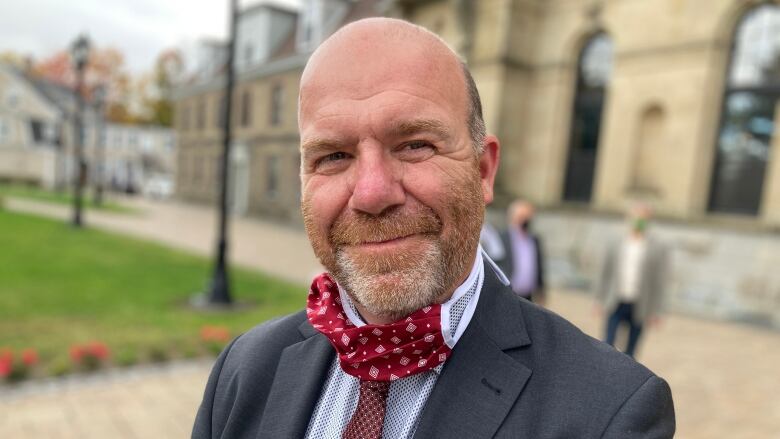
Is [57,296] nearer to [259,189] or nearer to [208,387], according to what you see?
[208,387]

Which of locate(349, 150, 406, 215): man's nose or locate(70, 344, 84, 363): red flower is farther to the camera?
locate(70, 344, 84, 363): red flower

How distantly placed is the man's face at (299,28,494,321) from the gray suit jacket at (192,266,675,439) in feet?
0.63

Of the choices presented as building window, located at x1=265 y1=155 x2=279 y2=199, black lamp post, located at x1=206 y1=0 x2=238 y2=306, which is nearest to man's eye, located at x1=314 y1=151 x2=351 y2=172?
black lamp post, located at x1=206 y1=0 x2=238 y2=306

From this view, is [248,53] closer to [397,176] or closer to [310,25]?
[310,25]

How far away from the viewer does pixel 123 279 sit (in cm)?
1066

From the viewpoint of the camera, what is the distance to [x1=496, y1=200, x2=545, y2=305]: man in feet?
20.6

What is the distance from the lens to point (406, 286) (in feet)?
4.36

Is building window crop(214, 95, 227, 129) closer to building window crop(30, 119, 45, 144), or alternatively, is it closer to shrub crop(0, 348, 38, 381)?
building window crop(30, 119, 45, 144)

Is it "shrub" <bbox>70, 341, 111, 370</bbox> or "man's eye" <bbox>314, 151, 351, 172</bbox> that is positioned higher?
"man's eye" <bbox>314, 151, 351, 172</bbox>

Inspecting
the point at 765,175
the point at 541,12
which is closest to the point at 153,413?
the point at 765,175

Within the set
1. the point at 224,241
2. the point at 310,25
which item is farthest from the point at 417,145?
the point at 310,25

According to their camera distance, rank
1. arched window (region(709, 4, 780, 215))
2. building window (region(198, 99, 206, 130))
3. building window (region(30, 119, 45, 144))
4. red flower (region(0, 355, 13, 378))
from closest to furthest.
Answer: red flower (region(0, 355, 13, 378)) → arched window (region(709, 4, 780, 215)) → building window (region(198, 99, 206, 130)) → building window (region(30, 119, 45, 144))

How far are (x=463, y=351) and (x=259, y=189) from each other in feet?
92.1

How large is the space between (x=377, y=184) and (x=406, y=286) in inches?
9.8
